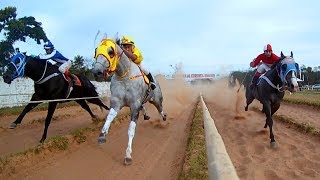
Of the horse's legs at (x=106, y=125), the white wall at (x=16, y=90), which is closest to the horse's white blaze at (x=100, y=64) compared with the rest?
the horse's legs at (x=106, y=125)

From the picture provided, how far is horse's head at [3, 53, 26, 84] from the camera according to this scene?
33.7 ft

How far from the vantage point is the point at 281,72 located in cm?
1115

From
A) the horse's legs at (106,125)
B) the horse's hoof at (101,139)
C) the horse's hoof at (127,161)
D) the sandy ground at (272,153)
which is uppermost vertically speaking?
the horse's legs at (106,125)

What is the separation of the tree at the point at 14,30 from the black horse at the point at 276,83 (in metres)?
24.4

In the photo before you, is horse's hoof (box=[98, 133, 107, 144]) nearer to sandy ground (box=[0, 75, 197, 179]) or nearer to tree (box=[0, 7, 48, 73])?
sandy ground (box=[0, 75, 197, 179])

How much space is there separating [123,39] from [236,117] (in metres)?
8.46

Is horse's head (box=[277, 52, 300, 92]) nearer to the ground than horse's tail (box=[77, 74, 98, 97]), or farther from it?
farther from it

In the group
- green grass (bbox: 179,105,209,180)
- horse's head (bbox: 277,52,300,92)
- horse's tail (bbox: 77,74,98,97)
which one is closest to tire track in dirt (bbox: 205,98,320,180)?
green grass (bbox: 179,105,209,180)

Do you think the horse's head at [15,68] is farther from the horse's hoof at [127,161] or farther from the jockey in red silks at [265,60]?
the jockey in red silks at [265,60]

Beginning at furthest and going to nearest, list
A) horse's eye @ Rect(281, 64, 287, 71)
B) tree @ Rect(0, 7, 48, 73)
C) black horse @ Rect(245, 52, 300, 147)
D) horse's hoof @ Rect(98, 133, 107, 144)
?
tree @ Rect(0, 7, 48, 73) < horse's eye @ Rect(281, 64, 287, 71) < black horse @ Rect(245, 52, 300, 147) < horse's hoof @ Rect(98, 133, 107, 144)

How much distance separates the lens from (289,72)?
10.8 metres

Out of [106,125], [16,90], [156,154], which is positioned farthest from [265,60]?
[16,90]

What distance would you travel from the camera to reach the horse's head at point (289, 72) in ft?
34.5

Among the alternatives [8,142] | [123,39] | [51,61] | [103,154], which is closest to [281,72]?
[123,39]
